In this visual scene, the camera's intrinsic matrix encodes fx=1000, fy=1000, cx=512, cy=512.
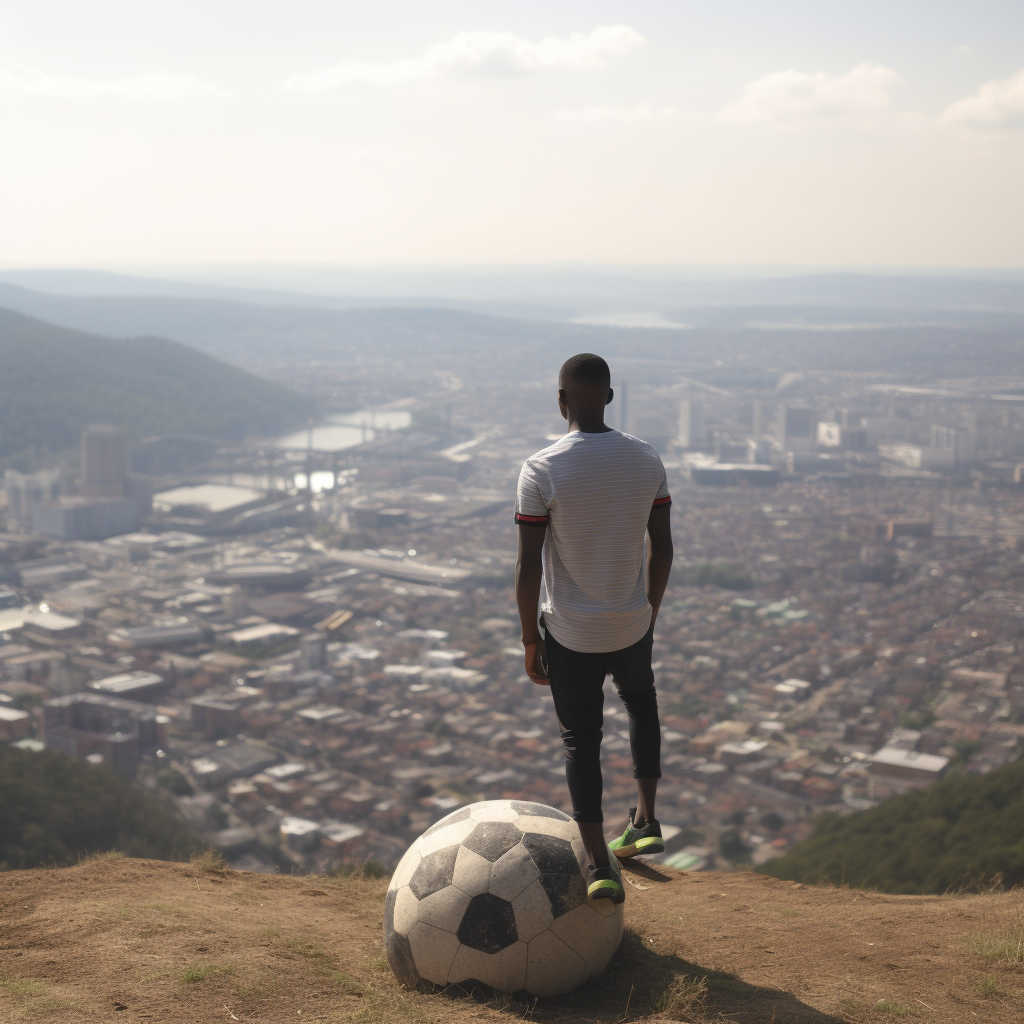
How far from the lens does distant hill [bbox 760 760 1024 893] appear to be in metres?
8.13

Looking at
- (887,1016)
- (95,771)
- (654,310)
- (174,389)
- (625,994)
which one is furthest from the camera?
(654,310)

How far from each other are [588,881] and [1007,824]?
27.0 ft

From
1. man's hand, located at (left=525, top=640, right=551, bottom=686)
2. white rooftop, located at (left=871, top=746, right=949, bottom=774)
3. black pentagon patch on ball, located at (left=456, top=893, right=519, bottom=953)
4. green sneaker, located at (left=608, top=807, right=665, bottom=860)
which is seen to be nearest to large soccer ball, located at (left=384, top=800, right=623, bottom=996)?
black pentagon patch on ball, located at (left=456, top=893, right=519, bottom=953)

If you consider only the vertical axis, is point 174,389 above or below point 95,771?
above

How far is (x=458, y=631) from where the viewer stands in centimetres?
2445

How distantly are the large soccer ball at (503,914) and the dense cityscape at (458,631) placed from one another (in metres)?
4.61

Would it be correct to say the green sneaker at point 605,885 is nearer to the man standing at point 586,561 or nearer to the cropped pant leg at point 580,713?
the man standing at point 586,561

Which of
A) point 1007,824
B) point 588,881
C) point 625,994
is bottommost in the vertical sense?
point 1007,824

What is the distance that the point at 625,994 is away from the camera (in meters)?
2.90

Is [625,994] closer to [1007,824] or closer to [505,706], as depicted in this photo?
[1007,824]

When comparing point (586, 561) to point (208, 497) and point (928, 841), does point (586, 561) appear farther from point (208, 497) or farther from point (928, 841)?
point (208, 497)

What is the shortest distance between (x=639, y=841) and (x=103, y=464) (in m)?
41.2

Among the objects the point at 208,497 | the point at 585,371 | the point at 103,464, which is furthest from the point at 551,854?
the point at 208,497

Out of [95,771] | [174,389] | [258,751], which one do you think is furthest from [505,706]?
[174,389]
